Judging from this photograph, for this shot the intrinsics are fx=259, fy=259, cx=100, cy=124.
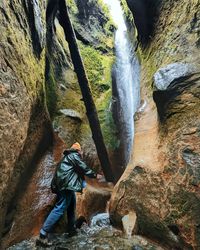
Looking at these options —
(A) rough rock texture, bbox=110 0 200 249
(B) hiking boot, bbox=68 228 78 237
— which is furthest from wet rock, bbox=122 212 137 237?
(B) hiking boot, bbox=68 228 78 237

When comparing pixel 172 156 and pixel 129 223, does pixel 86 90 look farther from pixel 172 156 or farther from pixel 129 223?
pixel 129 223

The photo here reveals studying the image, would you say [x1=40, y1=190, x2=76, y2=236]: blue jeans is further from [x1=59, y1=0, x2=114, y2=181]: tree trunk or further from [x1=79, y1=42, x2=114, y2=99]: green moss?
[x1=79, y1=42, x2=114, y2=99]: green moss

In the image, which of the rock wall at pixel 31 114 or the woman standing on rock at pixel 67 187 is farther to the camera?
the woman standing on rock at pixel 67 187

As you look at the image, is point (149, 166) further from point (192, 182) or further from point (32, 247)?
point (32, 247)

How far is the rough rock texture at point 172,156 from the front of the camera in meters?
5.62

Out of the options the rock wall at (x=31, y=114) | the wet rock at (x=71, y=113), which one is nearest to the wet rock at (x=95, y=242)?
the rock wall at (x=31, y=114)

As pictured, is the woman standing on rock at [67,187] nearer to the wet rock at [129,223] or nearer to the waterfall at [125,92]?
the wet rock at [129,223]

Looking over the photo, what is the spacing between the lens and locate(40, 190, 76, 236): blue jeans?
6098 mm

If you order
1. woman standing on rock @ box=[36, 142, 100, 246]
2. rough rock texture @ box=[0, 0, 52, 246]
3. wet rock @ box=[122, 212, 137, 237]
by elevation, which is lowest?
wet rock @ box=[122, 212, 137, 237]

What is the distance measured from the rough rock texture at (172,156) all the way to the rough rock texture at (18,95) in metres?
2.88

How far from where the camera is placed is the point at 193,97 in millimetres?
6535

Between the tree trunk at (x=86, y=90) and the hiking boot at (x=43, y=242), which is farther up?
the tree trunk at (x=86, y=90)

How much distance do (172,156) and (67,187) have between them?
8.80ft

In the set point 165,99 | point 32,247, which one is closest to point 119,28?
point 165,99
